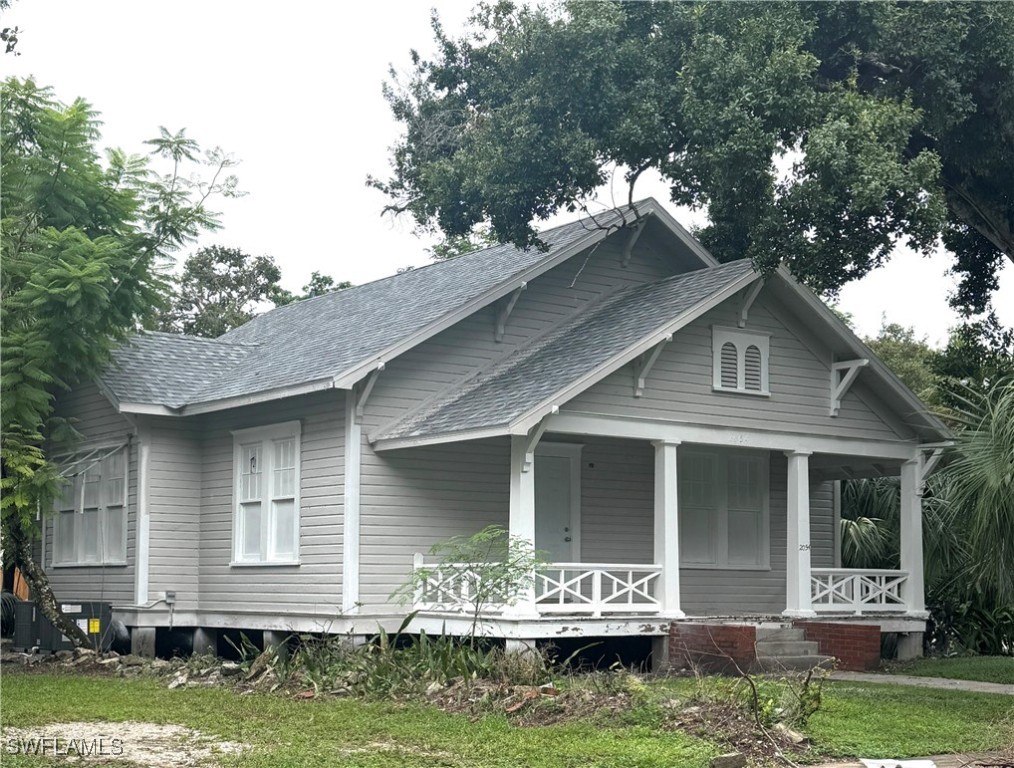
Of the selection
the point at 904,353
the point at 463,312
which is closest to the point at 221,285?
the point at 904,353

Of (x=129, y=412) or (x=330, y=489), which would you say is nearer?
(x=330, y=489)

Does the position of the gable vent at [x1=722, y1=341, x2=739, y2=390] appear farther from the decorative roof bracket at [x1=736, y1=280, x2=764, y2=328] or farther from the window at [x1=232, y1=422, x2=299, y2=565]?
the window at [x1=232, y1=422, x2=299, y2=565]

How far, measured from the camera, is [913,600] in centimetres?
2219

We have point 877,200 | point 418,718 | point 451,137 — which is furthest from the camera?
point 451,137

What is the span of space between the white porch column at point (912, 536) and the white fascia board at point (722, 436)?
327 mm

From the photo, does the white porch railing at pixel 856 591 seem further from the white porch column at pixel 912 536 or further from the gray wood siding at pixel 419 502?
the gray wood siding at pixel 419 502

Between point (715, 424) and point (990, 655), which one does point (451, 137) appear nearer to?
point (715, 424)

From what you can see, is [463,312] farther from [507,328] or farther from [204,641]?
[204,641]

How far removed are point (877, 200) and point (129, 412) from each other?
11.2 meters

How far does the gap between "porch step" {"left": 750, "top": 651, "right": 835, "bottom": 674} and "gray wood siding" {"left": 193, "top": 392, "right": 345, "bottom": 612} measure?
18.3 ft

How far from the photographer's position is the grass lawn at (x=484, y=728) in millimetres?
11734

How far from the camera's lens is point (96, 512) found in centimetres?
2377

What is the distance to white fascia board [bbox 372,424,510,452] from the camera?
17.9m

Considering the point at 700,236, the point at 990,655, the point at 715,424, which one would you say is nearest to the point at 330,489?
the point at 715,424
